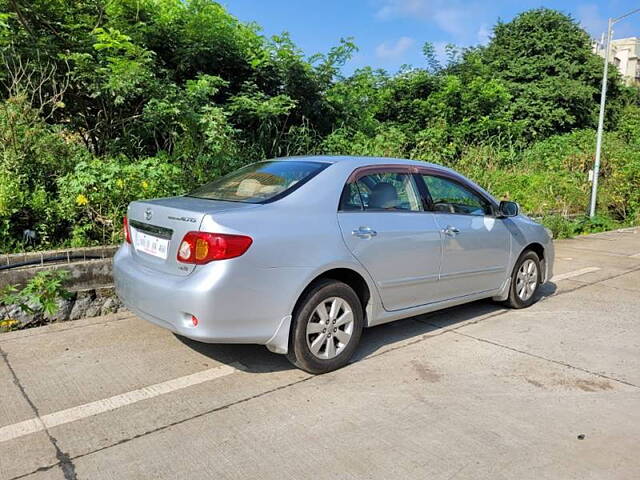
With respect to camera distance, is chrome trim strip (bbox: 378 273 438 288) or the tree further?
the tree

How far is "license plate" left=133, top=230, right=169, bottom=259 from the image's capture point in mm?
3564

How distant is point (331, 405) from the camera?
3.32m


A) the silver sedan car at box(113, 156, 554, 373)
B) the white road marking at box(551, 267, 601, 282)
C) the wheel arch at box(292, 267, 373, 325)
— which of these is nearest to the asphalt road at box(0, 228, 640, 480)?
the silver sedan car at box(113, 156, 554, 373)

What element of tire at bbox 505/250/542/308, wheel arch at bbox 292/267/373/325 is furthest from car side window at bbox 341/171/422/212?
tire at bbox 505/250/542/308

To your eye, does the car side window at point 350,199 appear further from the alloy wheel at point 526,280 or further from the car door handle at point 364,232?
the alloy wheel at point 526,280

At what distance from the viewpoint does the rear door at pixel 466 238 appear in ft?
15.0

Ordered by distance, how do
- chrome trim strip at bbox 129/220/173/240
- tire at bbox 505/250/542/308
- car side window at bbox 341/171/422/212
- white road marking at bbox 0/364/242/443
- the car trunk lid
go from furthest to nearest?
1. tire at bbox 505/250/542/308
2. car side window at bbox 341/171/422/212
3. chrome trim strip at bbox 129/220/173/240
4. the car trunk lid
5. white road marking at bbox 0/364/242/443

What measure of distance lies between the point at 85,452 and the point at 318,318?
1.67 meters

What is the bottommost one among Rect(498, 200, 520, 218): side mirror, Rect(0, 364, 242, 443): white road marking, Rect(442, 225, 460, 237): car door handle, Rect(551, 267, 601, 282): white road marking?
Rect(0, 364, 242, 443): white road marking

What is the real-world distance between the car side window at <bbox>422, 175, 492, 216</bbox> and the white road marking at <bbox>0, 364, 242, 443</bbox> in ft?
7.52

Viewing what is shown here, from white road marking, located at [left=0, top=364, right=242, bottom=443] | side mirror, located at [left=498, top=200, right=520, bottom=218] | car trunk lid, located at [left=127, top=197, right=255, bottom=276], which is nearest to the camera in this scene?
white road marking, located at [left=0, top=364, right=242, bottom=443]

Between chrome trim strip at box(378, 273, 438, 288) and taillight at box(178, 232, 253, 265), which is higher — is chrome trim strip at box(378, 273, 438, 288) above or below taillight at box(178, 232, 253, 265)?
below

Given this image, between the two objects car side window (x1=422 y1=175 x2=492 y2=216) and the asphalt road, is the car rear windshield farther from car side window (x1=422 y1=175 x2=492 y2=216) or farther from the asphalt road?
the asphalt road

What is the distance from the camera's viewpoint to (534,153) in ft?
55.2
